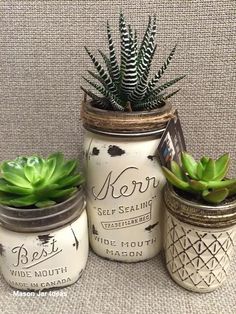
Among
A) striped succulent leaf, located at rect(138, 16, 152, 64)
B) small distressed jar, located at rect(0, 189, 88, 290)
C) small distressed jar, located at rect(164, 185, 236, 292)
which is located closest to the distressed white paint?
small distressed jar, located at rect(0, 189, 88, 290)

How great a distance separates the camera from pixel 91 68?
1.82ft

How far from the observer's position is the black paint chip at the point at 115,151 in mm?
430

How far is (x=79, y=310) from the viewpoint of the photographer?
0.42 meters

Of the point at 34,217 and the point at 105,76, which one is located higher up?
the point at 105,76

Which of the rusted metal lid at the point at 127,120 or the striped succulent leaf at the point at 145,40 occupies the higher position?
the striped succulent leaf at the point at 145,40

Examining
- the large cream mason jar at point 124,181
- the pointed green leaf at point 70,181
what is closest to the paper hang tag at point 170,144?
the large cream mason jar at point 124,181

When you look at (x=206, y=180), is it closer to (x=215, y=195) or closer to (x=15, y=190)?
(x=215, y=195)

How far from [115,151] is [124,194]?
0.06 metres

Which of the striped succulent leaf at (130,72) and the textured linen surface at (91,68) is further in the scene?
the textured linen surface at (91,68)

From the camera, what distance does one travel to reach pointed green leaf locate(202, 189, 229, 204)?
0.38 meters

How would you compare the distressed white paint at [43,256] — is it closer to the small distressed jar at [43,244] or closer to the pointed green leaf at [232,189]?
the small distressed jar at [43,244]

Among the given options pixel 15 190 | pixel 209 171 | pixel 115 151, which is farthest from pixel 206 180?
pixel 15 190

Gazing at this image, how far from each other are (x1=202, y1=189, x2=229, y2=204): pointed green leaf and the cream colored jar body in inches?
3.1

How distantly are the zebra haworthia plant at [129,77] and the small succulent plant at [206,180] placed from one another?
93 mm
